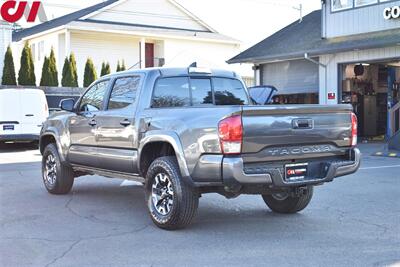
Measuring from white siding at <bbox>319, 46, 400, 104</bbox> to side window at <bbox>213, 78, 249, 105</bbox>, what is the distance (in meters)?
11.2

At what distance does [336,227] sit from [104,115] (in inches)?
137

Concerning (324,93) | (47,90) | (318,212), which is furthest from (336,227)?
(47,90)

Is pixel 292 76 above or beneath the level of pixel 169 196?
above

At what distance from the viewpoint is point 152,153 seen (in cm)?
721

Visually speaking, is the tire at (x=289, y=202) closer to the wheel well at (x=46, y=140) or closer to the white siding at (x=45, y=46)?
the wheel well at (x=46, y=140)

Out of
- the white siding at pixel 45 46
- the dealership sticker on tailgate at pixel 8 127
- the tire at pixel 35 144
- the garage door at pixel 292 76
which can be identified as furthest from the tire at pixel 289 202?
the white siding at pixel 45 46

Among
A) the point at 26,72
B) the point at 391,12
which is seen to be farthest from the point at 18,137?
the point at 391,12

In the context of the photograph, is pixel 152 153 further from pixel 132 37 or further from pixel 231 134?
pixel 132 37

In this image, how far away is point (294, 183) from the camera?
20.6 ft

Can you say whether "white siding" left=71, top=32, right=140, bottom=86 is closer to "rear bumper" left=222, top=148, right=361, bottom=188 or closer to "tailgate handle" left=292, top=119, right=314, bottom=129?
"tailgate handle" left=292, top=119, right=314, bottom=129

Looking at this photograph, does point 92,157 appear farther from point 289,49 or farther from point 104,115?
point 289,49

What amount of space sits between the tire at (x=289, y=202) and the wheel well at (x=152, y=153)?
166 centimetres

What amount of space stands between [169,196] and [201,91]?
184 cm

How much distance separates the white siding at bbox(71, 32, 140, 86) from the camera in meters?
31.8
